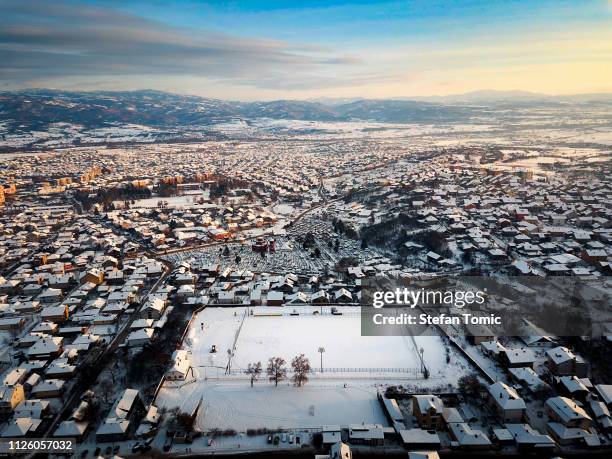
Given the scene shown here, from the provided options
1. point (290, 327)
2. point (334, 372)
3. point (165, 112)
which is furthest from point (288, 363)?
point (165, 112)

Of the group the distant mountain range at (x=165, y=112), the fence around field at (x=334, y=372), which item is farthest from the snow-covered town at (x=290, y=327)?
the distant mountain range at (x=165, y=112)

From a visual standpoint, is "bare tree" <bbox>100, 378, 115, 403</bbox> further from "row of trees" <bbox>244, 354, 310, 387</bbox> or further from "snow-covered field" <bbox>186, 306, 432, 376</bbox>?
"row of trees" <bbox>244, 354, 310, 387</bbox>

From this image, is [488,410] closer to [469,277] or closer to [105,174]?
[469,277]

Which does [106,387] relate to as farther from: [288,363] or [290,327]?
[290,327]

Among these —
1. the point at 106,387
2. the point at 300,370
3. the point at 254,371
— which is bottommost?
the point at 106,387

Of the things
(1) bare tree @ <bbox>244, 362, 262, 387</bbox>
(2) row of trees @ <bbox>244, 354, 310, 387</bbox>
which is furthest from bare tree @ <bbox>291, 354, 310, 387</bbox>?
(1) bare tree @ <bbox>244, 362, 262, 387</bbox>

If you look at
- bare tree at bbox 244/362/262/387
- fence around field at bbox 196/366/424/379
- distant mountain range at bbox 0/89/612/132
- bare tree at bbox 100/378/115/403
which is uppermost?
distant mountain range at bbox 0/89/612/132
